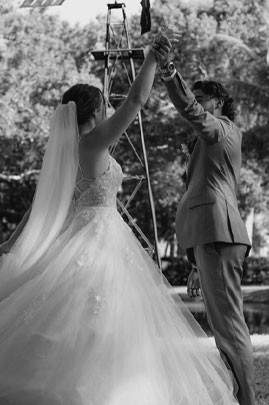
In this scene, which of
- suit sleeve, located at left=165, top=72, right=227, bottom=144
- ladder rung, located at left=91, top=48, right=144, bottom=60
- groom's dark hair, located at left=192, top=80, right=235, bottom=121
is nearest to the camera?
suit sleeve, located at left=165, top=72, right=227, bottom=144

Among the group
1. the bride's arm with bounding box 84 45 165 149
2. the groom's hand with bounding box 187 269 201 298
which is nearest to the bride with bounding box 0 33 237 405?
the bride's arm with bounding box 84 45 165 149

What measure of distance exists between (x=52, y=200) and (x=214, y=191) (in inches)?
33.8

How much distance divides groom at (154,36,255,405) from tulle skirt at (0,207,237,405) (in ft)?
0.43

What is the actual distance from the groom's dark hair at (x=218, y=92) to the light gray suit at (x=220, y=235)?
0.15 m

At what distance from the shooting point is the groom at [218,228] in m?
4.55

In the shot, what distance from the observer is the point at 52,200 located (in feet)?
15.2

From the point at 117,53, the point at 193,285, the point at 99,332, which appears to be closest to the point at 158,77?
the point at 117,53

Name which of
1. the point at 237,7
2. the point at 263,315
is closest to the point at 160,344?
the point at 263,315

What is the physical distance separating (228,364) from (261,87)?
2121cm

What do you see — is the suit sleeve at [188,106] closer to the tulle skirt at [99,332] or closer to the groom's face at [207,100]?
the groom's face at [207,100]

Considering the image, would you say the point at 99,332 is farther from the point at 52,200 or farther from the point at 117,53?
the point at 117,53

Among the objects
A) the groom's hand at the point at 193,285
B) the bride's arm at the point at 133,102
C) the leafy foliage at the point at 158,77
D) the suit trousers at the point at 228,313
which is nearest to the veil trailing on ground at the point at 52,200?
the bride's arm at the point at 133,102

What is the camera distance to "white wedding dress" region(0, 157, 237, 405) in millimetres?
3965

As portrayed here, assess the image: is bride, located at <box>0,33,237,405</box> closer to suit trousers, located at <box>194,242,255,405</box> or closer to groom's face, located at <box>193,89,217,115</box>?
suit trousers, located at <box>194,242,255,405</box>
